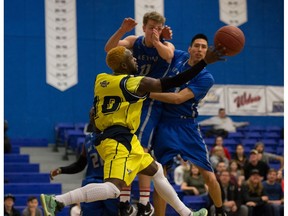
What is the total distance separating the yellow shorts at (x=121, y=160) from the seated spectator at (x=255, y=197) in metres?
6.26

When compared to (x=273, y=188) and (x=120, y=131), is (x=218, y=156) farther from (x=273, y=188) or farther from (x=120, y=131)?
(x=120, y=131)

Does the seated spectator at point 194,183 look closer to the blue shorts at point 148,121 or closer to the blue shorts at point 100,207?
the blue shorts at point 148,121

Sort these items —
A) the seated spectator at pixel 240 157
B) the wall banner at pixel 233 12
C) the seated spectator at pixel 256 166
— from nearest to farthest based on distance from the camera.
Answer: the seated spectator at pixel 256 166, the seated spectator at pixel 240 157, the wall banner at pixel 233 12

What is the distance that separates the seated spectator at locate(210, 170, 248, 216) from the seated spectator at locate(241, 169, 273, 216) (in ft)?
0.55

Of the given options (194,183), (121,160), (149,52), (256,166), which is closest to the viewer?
(121,160)

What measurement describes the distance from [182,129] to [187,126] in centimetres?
7

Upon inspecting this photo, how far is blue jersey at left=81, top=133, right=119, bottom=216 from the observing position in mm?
6359

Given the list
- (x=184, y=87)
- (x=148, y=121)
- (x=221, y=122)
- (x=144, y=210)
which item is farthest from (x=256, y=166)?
(x=144, y=210)

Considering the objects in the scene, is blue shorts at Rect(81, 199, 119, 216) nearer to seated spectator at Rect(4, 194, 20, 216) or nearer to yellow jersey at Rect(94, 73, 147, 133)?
yellow jersey at Rect(94, 73, 147, 133)

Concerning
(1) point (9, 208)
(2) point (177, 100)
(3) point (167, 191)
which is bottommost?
(1) point (9, 208)

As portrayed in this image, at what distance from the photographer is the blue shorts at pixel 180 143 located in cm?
726

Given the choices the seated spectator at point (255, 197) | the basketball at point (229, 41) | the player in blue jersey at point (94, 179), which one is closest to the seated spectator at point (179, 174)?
the seated spectator at point (255, 197)

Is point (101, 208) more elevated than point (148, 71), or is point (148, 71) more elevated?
point (148, 71)

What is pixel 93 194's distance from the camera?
5.88 m
